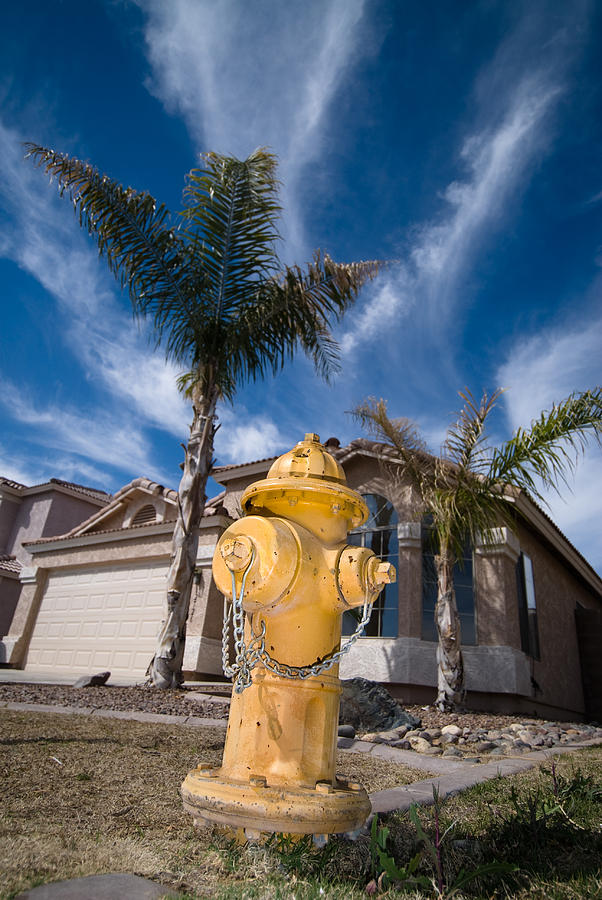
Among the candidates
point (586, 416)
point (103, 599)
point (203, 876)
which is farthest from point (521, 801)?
point (103, 599)

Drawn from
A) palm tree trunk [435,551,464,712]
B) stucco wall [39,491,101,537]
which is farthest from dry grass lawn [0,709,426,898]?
stucco wall [39,491,101,537]

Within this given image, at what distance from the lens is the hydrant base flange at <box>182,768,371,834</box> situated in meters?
1.76

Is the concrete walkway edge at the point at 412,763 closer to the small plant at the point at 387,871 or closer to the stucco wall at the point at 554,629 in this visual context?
the small plant at the point at 387,871

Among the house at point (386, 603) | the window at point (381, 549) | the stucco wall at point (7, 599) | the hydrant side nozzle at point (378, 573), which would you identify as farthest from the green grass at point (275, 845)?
the stucco wall at point (7, 599)

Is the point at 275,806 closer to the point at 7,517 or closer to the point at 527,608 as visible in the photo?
the point at 527,608

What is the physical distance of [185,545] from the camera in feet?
27.6

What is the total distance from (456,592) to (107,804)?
9.40 m

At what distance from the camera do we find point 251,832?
1.93 meters

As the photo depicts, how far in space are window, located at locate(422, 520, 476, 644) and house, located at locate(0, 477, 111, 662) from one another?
15.4 m

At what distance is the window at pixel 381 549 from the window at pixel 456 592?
561 millimetres

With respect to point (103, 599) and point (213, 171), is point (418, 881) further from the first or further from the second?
point (103, 599)

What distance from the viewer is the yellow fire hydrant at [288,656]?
6.10 feet

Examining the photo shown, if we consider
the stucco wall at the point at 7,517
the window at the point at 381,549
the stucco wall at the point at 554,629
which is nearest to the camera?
the window at the point at 381,549

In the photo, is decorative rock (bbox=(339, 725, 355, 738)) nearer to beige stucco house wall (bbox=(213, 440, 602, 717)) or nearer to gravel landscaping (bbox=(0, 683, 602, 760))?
gravel landscaping (bbox=(0, 683, 602, 760))
